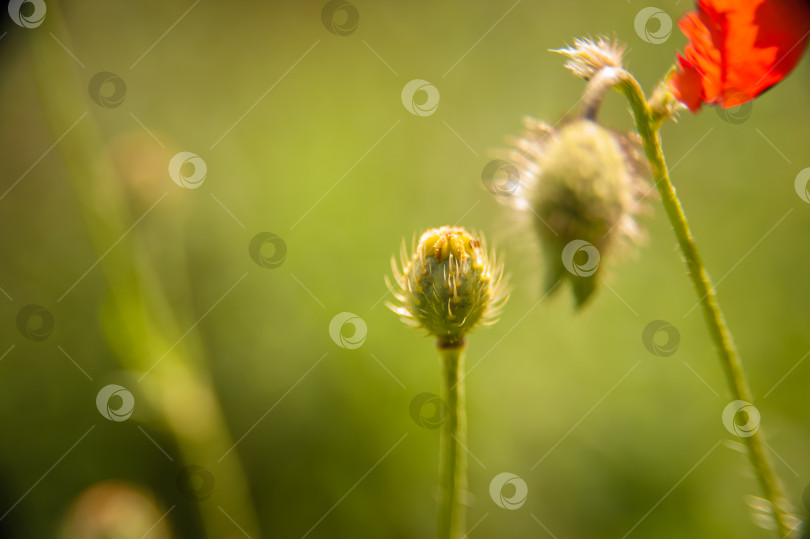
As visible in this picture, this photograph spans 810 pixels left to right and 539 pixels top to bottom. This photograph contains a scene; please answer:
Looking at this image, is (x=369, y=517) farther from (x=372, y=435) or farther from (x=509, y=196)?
(x=509, y=196)

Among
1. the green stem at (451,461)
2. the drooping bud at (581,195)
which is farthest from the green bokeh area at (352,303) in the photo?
the drooping bud at (581,195)

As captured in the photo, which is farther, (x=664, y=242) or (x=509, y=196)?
(x=664, y=242)

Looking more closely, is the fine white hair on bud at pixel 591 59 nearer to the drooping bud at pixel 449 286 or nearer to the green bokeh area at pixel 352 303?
the drooping bud at pixel 449 286

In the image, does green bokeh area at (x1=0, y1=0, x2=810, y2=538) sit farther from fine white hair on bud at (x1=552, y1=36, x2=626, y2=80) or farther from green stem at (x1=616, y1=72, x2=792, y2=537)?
fine white hair on bud at (x1=552, y1=36, x2=626, y2=80)

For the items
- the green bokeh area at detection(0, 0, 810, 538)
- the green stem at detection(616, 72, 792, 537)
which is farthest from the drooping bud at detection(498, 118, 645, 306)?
the green bokeh area at detection(0, 0, 810, 538)

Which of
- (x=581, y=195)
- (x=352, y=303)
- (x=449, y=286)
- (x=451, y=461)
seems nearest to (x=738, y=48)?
(x=581, y=195)

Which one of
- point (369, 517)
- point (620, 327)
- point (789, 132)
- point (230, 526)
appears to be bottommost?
point (230, 526)

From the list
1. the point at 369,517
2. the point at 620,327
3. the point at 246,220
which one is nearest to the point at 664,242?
the point at 620,327
